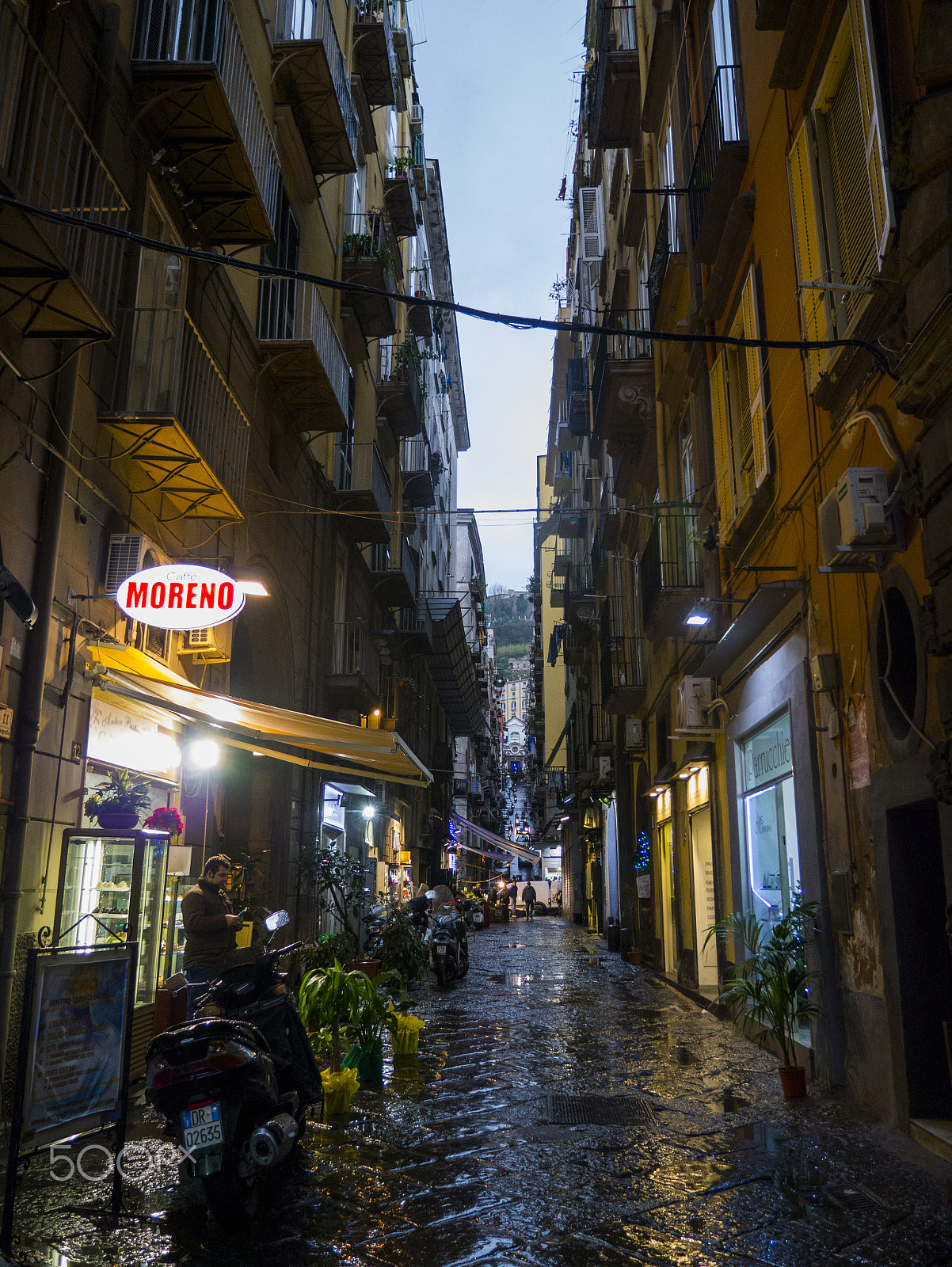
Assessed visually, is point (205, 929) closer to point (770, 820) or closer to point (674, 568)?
point (770, 820)

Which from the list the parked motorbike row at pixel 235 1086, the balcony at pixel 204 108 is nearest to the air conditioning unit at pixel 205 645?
the balcony at pixel 204 108

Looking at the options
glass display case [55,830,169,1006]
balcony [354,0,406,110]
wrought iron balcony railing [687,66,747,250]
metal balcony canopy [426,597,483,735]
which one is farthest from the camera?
metal balcony canopy [426,597,483,735]

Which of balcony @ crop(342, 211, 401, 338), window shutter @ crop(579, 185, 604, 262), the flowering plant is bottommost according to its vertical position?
the flowering plant

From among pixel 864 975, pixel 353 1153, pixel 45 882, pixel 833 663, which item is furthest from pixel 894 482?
pixel 45 882

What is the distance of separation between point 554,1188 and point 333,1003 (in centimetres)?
255

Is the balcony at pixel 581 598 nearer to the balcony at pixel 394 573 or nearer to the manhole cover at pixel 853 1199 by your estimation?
the balcony at pixel 394 573

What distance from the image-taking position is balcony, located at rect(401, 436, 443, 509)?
26516 mm

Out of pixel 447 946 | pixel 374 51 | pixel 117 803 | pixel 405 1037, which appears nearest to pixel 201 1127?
pixel 117 803

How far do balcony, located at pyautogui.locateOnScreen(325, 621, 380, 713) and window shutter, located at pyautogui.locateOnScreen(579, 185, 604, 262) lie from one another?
15.2 m

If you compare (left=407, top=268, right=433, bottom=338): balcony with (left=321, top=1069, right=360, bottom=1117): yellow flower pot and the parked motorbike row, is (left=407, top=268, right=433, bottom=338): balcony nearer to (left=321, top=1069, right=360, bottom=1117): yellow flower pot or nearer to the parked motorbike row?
(left=321, top=1069, right=360, bottom=1117): yellow flower pot

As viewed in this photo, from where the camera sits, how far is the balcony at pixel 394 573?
21.1m

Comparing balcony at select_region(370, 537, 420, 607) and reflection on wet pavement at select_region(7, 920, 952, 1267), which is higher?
balcony at select_region(370, 537, 420, 607)

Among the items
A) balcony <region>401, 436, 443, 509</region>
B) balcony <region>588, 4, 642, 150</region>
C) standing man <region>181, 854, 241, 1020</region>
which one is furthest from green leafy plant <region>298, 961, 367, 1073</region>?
balcony <region>401, 436, 443, 509</region>

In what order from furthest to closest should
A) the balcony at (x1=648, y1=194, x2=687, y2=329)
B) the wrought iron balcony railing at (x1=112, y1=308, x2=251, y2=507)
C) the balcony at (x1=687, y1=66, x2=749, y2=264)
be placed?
the balcony at (x1=648, y1=194, x2=687, y2=329), the balcony at (x1=687, y1=66, x2=749, y2=264), the wrought iron balcony railing at (x1=112, y1=308, x2=251, y2=507)
